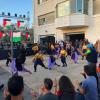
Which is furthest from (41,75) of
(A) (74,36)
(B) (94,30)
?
(A) (74,36)

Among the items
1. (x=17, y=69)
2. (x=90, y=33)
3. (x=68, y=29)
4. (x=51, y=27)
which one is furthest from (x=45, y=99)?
(x=51, y=27)

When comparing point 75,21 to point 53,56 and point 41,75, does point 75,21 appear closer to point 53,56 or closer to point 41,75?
point 53,56

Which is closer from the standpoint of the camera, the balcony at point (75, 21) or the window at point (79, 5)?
the balcony at point (75, 21)

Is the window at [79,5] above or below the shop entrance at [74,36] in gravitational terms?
above

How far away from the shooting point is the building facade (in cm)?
2817

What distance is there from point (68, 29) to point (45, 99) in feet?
85.4

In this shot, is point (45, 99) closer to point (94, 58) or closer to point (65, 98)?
point (65, 98)

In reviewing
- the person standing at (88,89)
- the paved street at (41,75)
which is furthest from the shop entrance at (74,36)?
the person standing at (88,89)

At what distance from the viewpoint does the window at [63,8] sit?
2998 cm

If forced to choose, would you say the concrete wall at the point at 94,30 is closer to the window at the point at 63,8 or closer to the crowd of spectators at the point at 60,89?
the window at the point at 63,8

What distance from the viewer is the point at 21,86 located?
4242 millimetres

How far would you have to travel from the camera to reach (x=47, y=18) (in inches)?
1384

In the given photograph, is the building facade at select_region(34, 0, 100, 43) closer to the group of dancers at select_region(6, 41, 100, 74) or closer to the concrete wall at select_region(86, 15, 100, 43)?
the concrete wall at select_region(86, 15, 100, 43)

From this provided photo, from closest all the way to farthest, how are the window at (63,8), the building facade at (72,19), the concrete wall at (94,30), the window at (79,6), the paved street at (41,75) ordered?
1. the paved street at (41,75)
2. the concrete wall at (94,30)
3. the building facade at (72,19)
4. the window at (79,6)
5. the window at (63,8)
